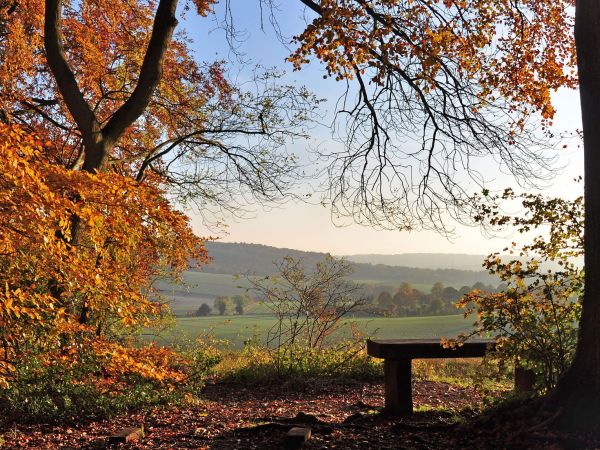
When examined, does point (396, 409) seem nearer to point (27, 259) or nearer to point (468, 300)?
point (468, 300)

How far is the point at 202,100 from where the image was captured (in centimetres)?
1270

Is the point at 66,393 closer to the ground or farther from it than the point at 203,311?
farther from it

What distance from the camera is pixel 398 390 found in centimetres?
→ 655

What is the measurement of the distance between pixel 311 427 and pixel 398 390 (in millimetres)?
1548

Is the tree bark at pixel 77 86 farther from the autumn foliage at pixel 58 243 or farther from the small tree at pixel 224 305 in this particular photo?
the small tree at pixel 224 305

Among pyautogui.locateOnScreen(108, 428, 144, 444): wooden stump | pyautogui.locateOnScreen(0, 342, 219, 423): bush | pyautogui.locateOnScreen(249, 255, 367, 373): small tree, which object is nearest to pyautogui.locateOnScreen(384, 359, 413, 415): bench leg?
pyautogui.locateOnScreen(0, 342, 219, 423): bush

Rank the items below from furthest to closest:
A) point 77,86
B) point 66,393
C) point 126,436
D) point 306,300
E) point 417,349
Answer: point 306,300 → point 77,86 → point 66,393 → point 417,349 → point 126,436

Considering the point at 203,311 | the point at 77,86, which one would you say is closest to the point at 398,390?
the point at 77,86

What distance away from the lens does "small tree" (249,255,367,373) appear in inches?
426

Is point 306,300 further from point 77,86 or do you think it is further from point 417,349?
point 77,86

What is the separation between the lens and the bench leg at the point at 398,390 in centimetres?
654

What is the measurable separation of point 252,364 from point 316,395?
1.91 metres

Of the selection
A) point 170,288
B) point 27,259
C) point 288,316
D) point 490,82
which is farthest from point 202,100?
point 27,259

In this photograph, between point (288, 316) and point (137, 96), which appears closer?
point (137, 96)
